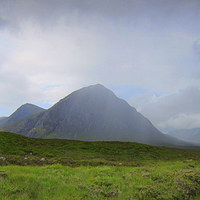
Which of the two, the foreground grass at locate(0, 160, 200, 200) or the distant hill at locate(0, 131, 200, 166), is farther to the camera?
the distant hill at locate(0, 131, 200, 166)

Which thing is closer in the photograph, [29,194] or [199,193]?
[29,194]

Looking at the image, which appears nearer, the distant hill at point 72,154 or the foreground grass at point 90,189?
the foreground grass at point 90,189

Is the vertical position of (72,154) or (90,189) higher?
(90,189)

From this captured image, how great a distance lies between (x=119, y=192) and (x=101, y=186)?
1.65 meters

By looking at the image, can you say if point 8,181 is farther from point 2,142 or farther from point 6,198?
point 2,142

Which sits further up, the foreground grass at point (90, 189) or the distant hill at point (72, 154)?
the foreground grass at point (90, 189)

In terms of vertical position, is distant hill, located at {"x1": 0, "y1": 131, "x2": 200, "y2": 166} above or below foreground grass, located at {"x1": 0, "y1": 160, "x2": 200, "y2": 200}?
below

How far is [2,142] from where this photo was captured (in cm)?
4941

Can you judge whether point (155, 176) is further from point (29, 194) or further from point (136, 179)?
point (29, 194)

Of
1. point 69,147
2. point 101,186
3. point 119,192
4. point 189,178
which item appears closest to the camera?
point 119,192

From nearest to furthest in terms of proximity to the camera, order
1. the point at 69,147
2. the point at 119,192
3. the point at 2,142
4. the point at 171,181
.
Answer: the point at 119,192
the point at 171,181
the point at 2,142
the point at 69,147

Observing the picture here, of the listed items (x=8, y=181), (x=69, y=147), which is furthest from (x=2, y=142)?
(x=8, y=181)

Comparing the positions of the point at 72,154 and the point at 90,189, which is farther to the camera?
the point at 72,154

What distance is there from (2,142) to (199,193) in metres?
47.5
